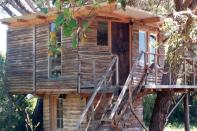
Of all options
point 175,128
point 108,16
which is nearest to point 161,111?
point 108,16

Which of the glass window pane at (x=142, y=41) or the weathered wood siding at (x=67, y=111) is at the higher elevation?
the glass window pane at (x=142, y=41)

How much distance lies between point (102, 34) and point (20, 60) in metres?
4.26

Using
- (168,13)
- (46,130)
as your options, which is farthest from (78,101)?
(168,13)

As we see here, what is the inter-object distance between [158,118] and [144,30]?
13.6 feet

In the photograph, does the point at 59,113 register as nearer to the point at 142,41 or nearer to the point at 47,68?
the point at 47,68

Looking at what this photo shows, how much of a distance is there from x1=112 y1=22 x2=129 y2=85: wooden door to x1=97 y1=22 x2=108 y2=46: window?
1.49ft

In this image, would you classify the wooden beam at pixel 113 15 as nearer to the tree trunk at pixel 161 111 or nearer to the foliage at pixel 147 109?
the tree trunk at pixel 161 111

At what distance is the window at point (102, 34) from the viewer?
650 inches

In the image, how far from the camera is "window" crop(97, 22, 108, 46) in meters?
16.5

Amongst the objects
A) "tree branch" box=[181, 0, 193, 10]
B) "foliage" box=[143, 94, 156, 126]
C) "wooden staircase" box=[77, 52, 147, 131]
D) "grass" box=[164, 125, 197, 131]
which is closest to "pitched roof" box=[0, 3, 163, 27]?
"tree branch" box=[181, 0, 193, 10]

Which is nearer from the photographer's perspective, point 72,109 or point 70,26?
point 70,26

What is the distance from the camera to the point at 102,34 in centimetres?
1664

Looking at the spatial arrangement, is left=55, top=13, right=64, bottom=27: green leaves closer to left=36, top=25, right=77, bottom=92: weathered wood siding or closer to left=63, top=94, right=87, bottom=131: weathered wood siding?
left=36, top=25, right=77, bottom=92: weathered wood siding

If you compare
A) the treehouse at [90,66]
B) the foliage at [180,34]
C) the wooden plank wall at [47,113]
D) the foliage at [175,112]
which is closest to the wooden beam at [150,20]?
the treehouse at [90,66]
